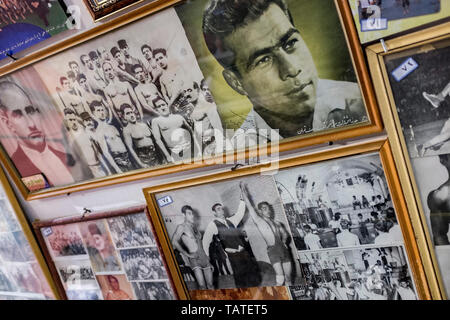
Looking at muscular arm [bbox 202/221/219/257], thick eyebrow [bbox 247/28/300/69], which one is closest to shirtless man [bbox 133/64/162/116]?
thick eyebrow [bbox 247/28/300/69]

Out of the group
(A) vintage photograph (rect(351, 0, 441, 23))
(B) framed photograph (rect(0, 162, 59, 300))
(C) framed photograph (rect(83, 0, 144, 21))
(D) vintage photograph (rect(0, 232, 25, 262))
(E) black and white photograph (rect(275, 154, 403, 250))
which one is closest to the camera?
(A) vintage photograph (rect(351, 0, 441, 23))

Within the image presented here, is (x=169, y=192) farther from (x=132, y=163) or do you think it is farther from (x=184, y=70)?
(x=184, y=70)

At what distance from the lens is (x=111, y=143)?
7.84 feet

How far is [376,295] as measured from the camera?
2.01m

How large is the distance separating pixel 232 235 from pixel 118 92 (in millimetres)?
862

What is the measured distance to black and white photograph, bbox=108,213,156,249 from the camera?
250 centimetres

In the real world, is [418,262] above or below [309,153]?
below

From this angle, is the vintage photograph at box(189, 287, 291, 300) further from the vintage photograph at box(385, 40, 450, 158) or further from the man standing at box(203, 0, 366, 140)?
the vintage photograph at box(385, 40, 450, 158)

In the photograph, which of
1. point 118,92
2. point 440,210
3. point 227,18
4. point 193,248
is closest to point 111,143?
point 118,92

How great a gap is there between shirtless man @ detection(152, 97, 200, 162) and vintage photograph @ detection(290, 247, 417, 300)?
2.40ft

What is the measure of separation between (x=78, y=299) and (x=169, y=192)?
42.9 inches

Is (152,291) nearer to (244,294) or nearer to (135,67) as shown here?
(244,294)

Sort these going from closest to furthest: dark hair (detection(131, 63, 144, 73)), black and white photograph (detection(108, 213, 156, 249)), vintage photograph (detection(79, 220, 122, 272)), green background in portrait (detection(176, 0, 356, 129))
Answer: green background in portrait (detection(176, 0, 356, 129))
dark hair (detection(131, 63, 144, 73))
black and white photograph (detection(108, 213, 156, 249))
vintage photograph (detection(79, 220, 122, 272))
